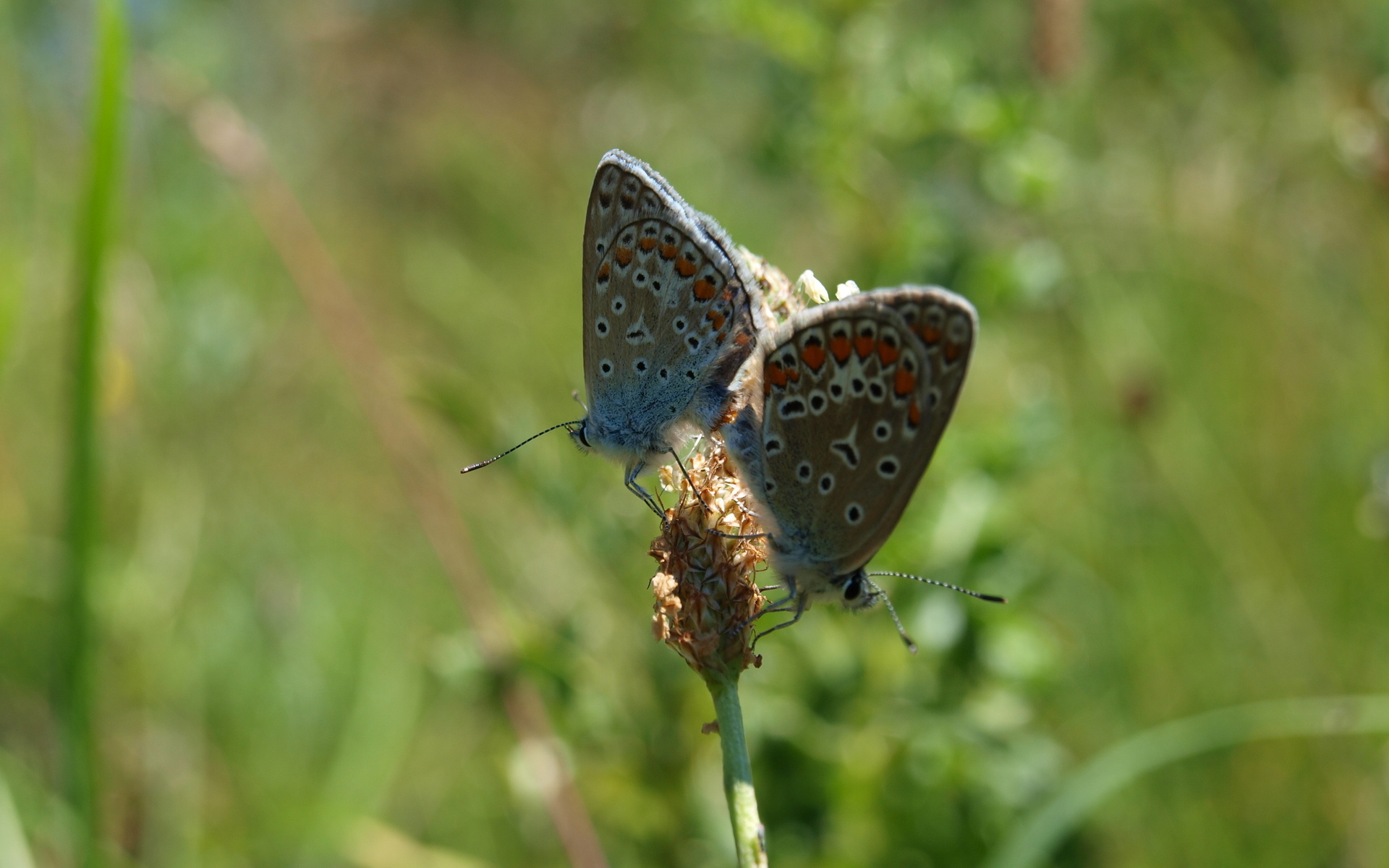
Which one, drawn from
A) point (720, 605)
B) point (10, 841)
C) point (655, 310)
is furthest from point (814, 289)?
point (10, 841)

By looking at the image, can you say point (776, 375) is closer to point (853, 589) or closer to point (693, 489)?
point (693, 489)

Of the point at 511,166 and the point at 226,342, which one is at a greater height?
the point at 511,166

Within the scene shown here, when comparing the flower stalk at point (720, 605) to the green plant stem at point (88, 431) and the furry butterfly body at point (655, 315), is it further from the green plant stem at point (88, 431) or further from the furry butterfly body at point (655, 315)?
the green plant stem at point (88, 431)

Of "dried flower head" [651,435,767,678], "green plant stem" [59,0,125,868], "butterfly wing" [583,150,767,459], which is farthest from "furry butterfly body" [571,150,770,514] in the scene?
"green plant stem" [59,0,125,868]

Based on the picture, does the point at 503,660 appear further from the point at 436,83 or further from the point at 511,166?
the point at 436,83

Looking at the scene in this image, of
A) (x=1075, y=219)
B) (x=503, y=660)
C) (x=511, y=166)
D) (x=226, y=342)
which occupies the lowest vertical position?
(x=503, y=660)

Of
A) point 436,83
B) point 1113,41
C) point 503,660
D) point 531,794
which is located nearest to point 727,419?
point 503,660
